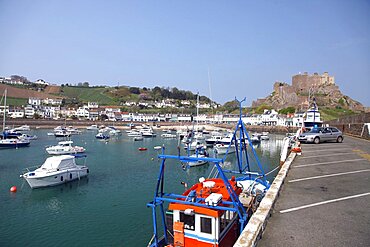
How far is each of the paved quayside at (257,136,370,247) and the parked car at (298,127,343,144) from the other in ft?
41.2

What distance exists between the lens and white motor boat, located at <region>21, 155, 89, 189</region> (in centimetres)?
2544

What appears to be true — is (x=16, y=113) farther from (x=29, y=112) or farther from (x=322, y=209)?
(x=322, y=209)

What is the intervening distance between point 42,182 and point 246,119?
133m

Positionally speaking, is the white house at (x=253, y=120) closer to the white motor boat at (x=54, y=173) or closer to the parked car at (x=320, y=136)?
the parked car at (x=320, y=136)

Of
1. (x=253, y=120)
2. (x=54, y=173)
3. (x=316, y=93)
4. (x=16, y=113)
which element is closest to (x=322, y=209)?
(x=54, y=173)

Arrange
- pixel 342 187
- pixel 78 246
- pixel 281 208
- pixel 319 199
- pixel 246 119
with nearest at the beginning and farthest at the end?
1. pixel 281 208
2. pixel 319 199
3. pixel 342 187
4. pixel 78 246
5. pixel 246 119

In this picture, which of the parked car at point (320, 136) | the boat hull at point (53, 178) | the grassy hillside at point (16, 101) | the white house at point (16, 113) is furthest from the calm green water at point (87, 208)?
the grassy hillside at point (16, 101)

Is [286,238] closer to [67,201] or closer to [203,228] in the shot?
[203,228]

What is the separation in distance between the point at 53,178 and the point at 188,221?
21.1 metres

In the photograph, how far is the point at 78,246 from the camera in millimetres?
14938

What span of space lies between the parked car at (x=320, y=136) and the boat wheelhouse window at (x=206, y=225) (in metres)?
20.9

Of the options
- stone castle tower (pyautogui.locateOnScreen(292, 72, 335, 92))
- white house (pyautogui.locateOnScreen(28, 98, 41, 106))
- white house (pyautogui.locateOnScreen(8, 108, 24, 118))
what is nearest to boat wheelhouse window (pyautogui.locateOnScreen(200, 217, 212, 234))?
white house (pyautogui.locateOnScreen(8, 108, 24, 118))

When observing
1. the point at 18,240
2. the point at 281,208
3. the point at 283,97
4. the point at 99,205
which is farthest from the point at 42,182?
the point at 283,97

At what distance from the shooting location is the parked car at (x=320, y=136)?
26.8 m
